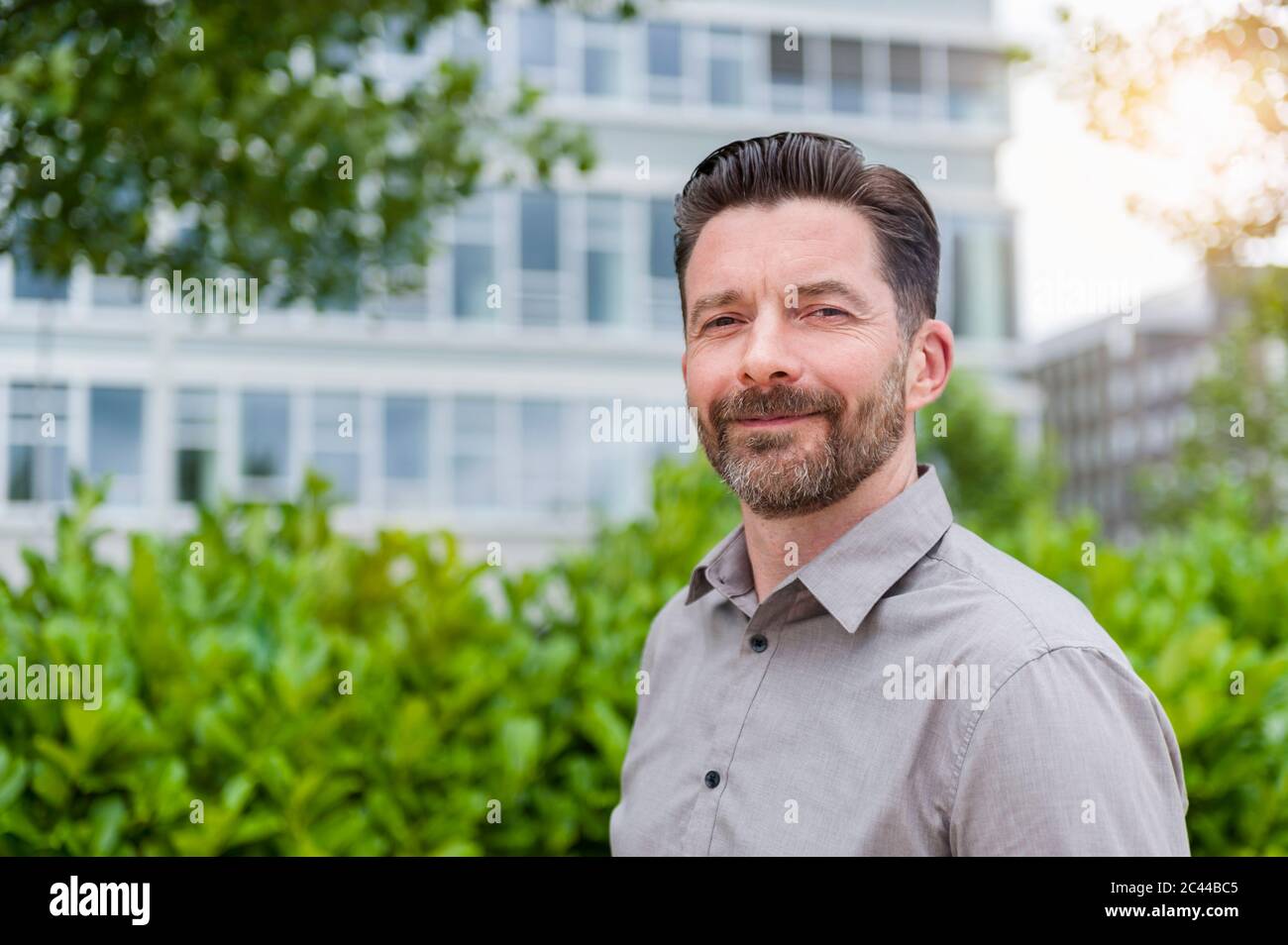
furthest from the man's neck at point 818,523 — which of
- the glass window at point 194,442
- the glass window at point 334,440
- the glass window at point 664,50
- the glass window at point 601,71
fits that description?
the glass window at point 194,442

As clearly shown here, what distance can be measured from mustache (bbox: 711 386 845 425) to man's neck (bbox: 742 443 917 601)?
11cm

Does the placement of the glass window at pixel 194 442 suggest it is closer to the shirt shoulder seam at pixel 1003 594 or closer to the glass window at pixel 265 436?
the glass window at pixel 265 436

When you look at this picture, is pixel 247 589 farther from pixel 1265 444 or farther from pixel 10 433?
pixel 1265 444

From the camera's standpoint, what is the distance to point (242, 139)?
502cm

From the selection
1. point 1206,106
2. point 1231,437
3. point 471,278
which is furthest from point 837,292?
point 471,278

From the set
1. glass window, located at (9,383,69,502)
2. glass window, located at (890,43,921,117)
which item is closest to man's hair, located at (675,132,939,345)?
glass window, located at (890,43,921,117)

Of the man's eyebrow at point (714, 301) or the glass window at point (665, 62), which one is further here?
the glass window at point (665, 62)

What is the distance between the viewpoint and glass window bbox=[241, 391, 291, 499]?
17609 mm

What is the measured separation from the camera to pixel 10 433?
13438 millimetres

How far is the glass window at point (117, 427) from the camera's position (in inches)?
696

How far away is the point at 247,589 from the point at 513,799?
0.93 meters

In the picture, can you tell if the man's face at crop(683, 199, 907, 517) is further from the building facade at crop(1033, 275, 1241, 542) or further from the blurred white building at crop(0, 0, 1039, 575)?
the building facade at crop(1033, 275, 1241, 542)

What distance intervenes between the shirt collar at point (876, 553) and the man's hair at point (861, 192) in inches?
7.6
